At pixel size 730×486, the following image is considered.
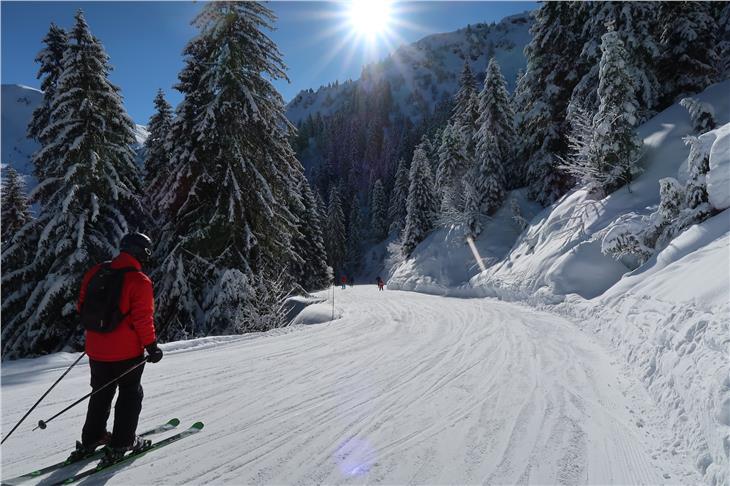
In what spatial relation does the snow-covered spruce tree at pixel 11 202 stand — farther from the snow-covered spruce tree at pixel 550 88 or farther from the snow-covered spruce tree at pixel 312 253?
the snow-covered spruce tree at pixel 550 88

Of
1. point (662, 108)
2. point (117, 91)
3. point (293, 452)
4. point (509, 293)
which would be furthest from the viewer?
point (662, 108)

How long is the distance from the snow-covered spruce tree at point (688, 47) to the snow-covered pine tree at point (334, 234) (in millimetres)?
46375

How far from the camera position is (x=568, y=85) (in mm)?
23812

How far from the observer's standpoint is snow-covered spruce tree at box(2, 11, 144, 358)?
11.9m

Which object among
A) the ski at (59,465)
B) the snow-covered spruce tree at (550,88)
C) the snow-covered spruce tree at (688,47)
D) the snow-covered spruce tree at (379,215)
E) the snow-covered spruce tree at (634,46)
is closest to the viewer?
the ski at (59,465)

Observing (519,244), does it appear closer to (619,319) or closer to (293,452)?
(619,319)

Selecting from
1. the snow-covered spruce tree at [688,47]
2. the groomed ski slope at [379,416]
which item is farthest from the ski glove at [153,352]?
the snow-covered spruce tree at [688,47]

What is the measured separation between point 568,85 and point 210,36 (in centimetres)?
2184

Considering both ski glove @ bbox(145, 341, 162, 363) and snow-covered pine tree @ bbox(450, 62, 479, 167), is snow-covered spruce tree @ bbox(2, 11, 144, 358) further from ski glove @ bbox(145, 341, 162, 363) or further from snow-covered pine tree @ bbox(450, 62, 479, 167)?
snow-covered pine tree @ bbox(450, 62, 479, 167)

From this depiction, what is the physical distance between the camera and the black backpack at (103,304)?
351 cm

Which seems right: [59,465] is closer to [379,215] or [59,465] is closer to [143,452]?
[143,452]

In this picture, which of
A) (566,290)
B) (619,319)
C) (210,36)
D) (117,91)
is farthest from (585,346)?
(117,91)

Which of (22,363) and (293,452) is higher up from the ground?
(22,363)

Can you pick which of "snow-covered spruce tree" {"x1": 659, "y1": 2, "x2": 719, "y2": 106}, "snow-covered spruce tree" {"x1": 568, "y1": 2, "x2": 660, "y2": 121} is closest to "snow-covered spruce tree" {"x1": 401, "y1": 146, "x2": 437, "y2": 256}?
"snow-covered spruce tree" {"x1": 568, "y1": 2, "x2": 660, "y2": 121}
